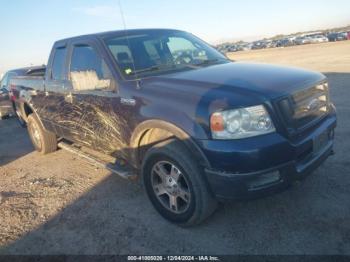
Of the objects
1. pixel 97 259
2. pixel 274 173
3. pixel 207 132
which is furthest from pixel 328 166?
pixel 97 259

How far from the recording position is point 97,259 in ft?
10.7

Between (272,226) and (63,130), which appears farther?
(63,130)

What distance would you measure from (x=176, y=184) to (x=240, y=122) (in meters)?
0.99

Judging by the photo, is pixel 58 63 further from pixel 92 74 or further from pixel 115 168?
pixel 115 168

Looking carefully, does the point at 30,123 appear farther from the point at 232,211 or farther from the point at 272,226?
the point at 272,226

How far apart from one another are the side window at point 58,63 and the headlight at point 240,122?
328 centimetres

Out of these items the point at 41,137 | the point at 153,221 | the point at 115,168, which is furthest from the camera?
the point at 41,137

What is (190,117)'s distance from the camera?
3.14 m

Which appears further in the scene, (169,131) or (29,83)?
(29,83)

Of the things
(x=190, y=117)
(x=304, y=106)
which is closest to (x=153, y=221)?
(x=190, y=117)

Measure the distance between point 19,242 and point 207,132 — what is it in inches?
94.9

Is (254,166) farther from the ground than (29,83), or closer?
closer

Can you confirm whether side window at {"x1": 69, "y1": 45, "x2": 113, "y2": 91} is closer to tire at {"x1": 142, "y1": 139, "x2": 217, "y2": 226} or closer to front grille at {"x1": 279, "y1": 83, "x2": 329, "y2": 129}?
tire at {"x1": 142, "y1": 139, "x2": 217, "y2": 226}

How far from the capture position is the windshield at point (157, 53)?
4.09 m
